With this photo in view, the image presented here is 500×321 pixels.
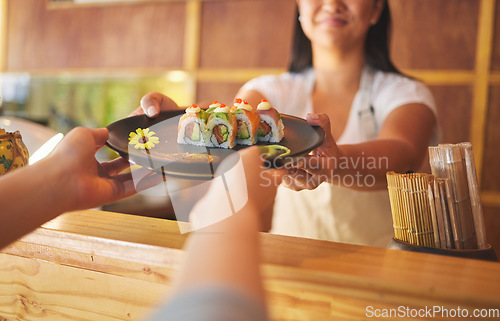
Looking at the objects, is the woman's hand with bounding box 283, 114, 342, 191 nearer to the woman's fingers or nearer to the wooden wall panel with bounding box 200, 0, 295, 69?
the woman's fingers

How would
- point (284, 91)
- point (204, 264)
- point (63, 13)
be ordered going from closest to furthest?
point (204, 264) → point (284, 91) → point (63, 13)

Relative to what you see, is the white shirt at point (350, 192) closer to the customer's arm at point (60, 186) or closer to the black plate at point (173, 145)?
the black plate at point (173, 145)

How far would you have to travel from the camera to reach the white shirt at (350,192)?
1460 mm

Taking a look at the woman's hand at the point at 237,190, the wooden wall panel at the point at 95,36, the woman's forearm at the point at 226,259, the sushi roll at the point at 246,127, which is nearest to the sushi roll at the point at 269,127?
the sushi roll at the point at 246,127

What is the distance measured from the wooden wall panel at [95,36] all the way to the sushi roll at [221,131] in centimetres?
234

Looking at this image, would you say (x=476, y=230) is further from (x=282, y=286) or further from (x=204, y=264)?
(x=204, y=264)

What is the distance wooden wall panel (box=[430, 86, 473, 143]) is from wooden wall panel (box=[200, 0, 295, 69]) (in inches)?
36.8

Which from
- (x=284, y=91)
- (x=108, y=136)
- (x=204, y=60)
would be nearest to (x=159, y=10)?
(x=204, y=60)

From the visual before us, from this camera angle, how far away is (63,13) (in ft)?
11.4

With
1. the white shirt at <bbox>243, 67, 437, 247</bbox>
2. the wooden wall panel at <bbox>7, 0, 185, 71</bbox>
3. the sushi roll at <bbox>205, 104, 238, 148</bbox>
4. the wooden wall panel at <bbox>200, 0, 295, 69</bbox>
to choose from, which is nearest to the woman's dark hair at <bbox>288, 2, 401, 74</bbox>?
the white shirt at <bbox>243, 67, 437, 247</bbox>

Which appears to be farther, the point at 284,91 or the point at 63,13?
the point at 63,13

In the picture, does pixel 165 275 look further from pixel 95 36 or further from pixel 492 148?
pixel 95 36

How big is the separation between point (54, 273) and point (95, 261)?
0.36ft

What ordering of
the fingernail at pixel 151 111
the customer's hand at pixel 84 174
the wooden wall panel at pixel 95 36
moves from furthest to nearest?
the wooden wall panel at pixel 95 36 < the fingernail at pixel 151 111 < the customer's hand at pixel 84 174
